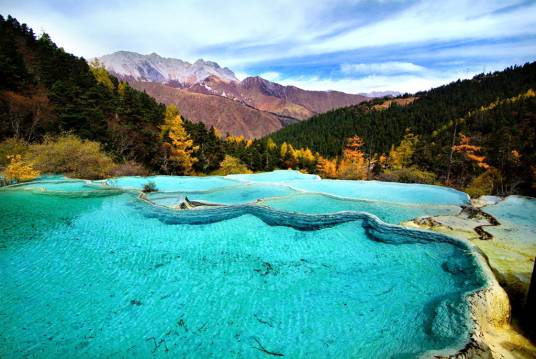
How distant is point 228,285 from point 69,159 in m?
17.8

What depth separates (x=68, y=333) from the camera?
13.0 feet

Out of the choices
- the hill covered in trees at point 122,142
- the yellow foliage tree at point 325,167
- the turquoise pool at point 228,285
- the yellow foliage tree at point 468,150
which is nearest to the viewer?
the turquoise pool at point 228,285

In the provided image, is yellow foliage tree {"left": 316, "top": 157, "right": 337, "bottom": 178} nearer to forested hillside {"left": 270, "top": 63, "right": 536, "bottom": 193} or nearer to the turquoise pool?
forested hillside {"left": 270, "top": 63, "right": 536, "bottom": 193}

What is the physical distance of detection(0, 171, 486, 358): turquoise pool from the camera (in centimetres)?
377

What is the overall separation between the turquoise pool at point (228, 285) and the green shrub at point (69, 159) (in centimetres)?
893

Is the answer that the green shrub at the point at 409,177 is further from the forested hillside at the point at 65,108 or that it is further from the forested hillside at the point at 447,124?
the forested hillside at the point at 65,108

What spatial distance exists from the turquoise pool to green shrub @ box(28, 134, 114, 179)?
29.3 feet

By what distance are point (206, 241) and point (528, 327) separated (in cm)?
645

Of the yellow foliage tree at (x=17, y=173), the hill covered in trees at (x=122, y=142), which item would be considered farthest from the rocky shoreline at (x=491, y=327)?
the yellow foliage tree at (x=17, y=173)

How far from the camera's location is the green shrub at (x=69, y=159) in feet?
54.9

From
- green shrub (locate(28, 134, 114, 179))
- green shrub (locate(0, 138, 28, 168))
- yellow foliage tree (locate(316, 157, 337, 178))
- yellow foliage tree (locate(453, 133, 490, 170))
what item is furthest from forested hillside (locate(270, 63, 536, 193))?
green shrub (locate(0, 138, 28, 168))

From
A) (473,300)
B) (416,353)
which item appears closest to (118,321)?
(416,353)

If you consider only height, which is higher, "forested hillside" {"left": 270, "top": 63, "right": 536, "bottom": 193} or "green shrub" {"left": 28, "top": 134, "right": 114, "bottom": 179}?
"forested hillside" {"left": 270, "top": 63, "right": 536, "bottom": 193}

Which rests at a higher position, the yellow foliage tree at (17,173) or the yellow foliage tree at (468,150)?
the yellow foliage tree at (468,150)
